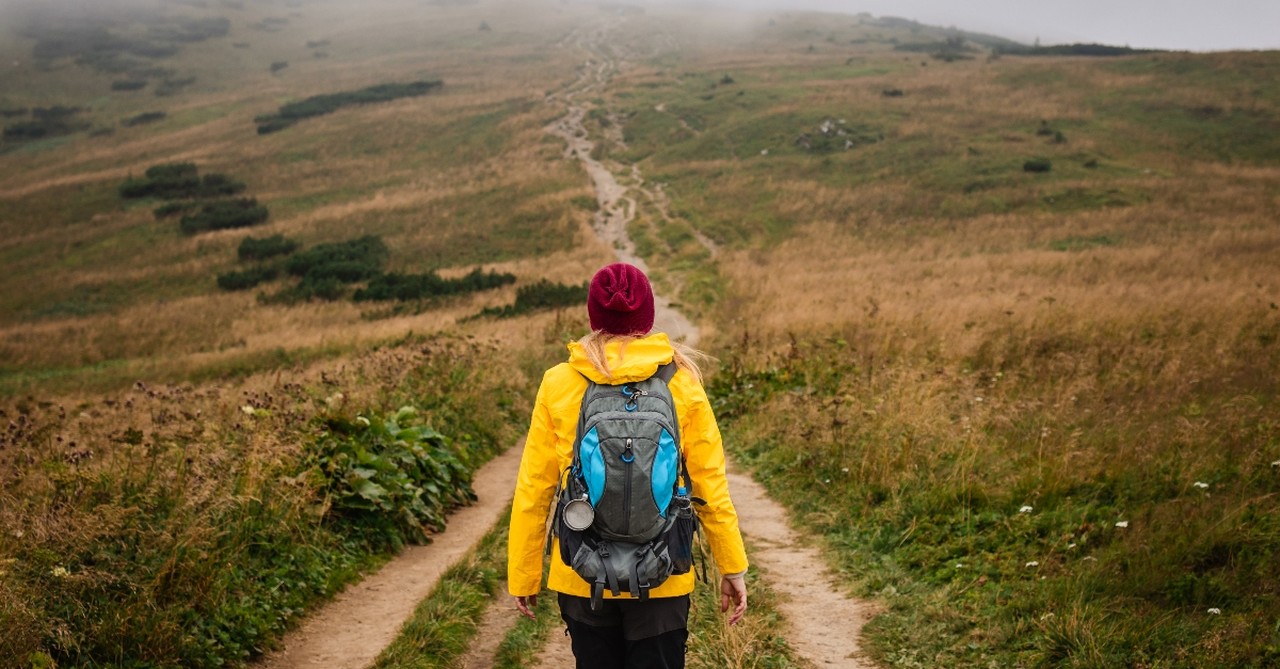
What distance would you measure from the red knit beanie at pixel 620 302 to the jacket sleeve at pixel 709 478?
0.92 ft

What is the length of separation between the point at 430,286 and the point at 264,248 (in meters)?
11.9

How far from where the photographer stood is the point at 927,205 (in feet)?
108

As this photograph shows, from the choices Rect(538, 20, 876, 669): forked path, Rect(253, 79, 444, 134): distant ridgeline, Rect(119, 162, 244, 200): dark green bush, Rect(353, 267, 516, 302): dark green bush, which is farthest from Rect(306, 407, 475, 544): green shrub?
Rect(253, 79, 444, 134): distant ridgeline

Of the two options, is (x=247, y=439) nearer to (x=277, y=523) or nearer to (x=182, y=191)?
(x=277, y=523)

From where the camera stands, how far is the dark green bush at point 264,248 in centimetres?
3506

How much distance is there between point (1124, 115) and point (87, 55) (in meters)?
109

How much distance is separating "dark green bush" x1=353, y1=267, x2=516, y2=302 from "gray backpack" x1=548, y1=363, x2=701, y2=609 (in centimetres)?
2510

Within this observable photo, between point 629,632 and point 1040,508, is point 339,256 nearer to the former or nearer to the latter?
point 1040,508

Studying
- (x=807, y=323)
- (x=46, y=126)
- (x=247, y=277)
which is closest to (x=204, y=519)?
(x=807, y=323)

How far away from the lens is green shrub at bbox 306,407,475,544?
22.6 ft

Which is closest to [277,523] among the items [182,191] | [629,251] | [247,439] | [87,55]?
[247,439]

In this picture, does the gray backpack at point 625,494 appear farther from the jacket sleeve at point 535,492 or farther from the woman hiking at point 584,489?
the jacket sleeve at point 535,492

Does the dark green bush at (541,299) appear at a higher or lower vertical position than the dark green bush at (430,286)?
higher

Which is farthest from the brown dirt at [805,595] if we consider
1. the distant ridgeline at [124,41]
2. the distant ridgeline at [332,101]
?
the distant ridgeline at [124,41]
